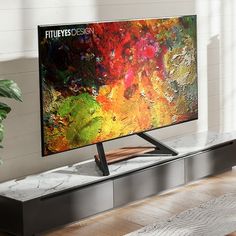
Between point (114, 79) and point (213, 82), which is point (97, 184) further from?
point (213, 82)

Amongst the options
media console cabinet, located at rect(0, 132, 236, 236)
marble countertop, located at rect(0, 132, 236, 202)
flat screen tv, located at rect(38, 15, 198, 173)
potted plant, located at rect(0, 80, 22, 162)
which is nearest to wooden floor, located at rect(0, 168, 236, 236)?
media console cabinet, located at rect(0, 132, 236, 236)

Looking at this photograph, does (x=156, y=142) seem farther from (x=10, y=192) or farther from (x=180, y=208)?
(x=10, y=192)

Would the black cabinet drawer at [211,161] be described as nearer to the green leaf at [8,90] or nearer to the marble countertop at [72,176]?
the marble countertop at [72,176]

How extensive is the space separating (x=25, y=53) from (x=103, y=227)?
125cm

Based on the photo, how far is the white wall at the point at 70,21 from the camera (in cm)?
475

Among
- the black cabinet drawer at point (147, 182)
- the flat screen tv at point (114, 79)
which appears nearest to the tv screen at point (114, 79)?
the flat screen tv at point (114, 79)

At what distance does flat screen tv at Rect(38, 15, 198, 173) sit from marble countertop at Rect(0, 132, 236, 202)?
20 cm

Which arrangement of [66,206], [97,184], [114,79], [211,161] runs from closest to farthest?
1. [66,206]
2. [97,184]
3. [114,79]
4. [211,161]

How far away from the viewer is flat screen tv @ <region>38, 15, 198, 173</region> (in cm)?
457

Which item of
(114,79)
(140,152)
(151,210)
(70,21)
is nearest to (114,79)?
(114,79)

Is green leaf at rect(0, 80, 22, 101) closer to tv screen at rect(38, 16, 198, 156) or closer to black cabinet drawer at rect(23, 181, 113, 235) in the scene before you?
tv screen at rect(38, 16, 198, 156)

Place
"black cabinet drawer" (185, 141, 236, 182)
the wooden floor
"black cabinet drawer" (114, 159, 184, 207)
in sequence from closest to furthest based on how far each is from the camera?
the wooden floor < "black cabinet drawer" (114, 159, 184, 207) < "black cabinet drawer" (185, 141, 236, 182)

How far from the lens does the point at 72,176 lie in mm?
4793

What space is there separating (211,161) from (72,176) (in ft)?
4.28
